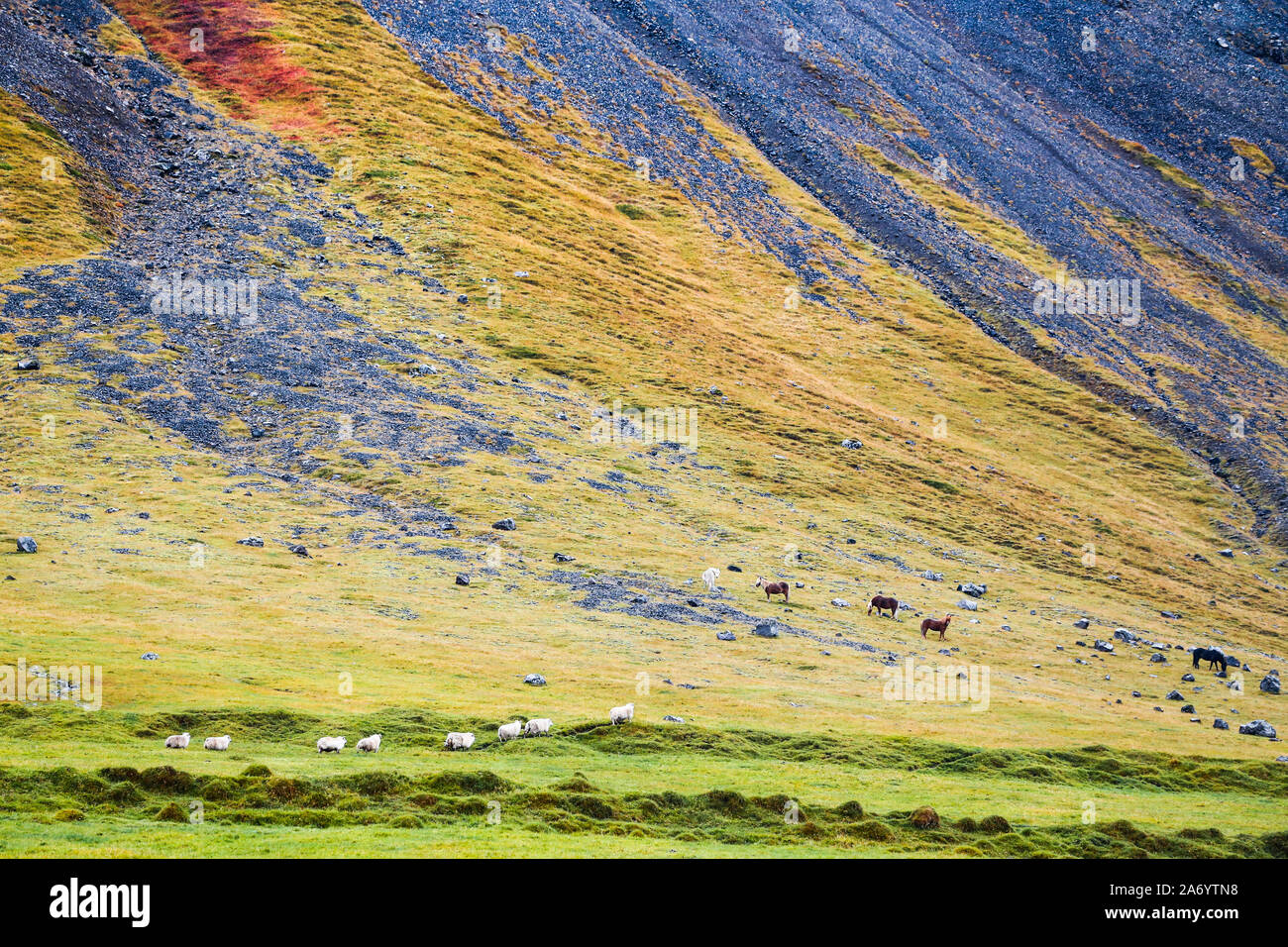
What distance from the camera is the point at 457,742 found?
2823 centimetres

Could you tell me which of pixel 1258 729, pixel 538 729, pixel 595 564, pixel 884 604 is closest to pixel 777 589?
pixel 884 604

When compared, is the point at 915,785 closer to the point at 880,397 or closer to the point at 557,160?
the point at 880,397

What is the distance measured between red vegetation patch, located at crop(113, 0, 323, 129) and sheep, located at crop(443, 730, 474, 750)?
9309 centimetres

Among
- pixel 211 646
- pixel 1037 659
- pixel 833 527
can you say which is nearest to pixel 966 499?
pixel 833 527

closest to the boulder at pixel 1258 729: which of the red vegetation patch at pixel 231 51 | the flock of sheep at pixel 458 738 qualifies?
the flock of sheep at pixel 458 738

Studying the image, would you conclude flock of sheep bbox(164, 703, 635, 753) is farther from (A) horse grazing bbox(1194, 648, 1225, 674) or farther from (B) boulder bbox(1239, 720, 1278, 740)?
(A) horse grazing bbox(1194, 648, 1225, 674)

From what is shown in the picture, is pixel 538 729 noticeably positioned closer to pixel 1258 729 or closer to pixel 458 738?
pixel 458 738

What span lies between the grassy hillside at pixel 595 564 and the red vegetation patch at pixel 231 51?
950 millimetres

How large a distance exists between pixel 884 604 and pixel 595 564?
49.1 ft

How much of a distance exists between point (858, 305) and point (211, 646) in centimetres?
8691

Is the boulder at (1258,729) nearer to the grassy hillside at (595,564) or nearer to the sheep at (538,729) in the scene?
the grassy hillside at (595,564)

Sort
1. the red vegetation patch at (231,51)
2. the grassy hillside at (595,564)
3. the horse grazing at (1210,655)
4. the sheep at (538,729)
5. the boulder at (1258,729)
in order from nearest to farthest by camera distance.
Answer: the grassy hillside at (595,564), the sheep at (538,729), the boulder at (1258,729), the horse grazing at (1210,655), the red vegetation patch at (231,51)

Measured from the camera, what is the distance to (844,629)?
158 ft

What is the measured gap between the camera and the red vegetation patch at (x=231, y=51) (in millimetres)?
107750
